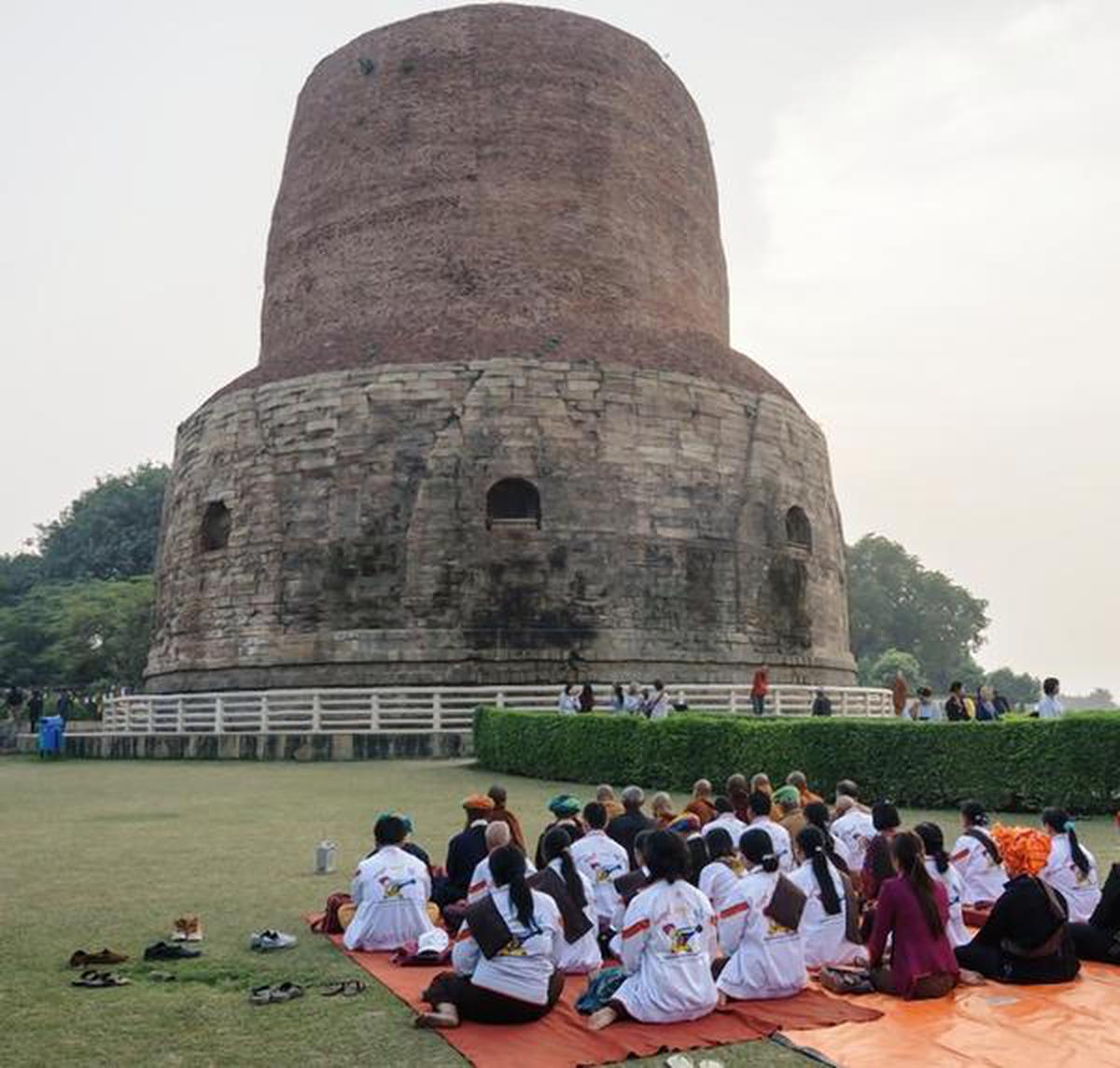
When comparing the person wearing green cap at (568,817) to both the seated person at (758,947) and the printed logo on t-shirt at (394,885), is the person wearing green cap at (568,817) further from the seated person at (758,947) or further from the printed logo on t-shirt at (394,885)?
the seated person at (758,947)

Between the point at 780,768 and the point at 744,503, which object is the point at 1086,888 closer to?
the point at 780,768

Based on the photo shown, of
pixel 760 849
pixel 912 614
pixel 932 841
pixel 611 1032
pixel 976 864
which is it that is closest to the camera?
pixel 611 1032

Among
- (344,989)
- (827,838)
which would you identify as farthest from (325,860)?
(827,838)

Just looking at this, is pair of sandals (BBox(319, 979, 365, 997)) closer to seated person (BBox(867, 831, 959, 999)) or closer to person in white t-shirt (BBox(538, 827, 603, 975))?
person in white t-shirt (BBox(538, 827, 603, 975))

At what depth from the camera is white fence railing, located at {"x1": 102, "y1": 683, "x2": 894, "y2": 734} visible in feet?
57.2

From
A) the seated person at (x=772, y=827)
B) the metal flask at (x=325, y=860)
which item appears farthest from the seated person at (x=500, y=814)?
the metal flask at (x=325, y=860)

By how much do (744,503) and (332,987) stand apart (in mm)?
16672

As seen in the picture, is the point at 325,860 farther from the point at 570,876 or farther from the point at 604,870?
the point at 570,876

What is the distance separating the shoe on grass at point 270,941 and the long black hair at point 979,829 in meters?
3.53

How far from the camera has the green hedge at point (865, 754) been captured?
9.77 meters

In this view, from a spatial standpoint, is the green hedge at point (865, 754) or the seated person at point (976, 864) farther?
the green hedge at point (865, 754)

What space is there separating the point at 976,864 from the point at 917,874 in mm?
1446

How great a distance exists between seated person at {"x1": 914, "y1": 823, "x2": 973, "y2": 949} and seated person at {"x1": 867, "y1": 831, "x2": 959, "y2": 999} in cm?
28

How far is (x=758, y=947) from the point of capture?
4734 mm
